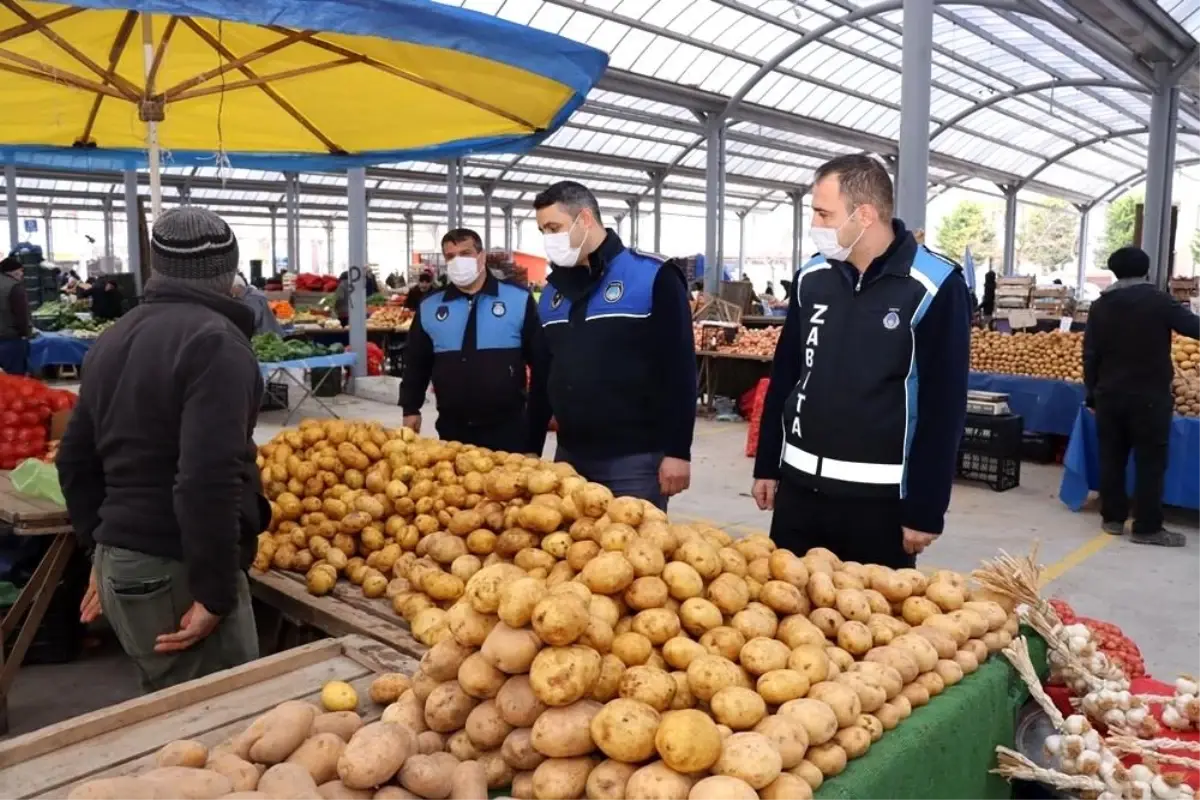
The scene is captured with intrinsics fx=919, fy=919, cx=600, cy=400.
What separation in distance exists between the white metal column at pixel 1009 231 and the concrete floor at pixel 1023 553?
23.1 m

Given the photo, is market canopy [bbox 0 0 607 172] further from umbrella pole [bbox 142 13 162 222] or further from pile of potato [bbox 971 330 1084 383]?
pile of potato [bbox 971 330 1084 383]

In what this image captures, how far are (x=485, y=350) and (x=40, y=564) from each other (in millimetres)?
1876

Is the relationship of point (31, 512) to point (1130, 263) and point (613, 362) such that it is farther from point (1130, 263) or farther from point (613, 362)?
point (1130, 263)

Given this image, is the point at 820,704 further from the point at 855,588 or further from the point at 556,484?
the point at 556,484

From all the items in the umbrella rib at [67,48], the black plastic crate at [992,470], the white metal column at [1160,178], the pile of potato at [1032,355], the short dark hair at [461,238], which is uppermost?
the white metal column at [1160,178]

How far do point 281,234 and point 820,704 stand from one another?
4826 cm

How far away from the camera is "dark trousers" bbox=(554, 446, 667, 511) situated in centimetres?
335

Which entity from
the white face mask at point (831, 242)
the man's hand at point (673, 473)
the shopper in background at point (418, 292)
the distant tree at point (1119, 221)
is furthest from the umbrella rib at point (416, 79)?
the distant tree at point (1119, 221)

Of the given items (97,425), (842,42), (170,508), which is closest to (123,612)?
(170,508)

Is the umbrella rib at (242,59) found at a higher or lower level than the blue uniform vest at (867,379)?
higher

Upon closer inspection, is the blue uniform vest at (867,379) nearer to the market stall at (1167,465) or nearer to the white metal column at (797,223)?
the market stall at (1167,465)

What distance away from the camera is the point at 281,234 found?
46094mm

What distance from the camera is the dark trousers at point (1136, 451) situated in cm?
584

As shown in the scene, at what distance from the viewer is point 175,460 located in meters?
2.28
